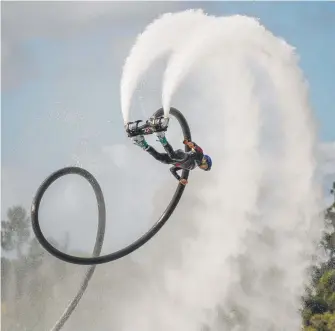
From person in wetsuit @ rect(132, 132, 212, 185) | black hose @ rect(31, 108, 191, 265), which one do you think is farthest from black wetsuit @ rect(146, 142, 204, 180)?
black hose @ rect(31, 108, 191, 265)

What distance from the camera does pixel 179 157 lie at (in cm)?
1589

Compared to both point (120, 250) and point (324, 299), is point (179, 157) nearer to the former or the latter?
point (120, 250)

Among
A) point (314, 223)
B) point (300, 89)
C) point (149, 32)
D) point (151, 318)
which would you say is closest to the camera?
point (149, 32)

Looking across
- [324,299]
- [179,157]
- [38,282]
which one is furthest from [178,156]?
[38,282]

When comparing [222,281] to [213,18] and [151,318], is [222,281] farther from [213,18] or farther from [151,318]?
[213,18]

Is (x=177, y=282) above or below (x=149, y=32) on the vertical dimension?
below

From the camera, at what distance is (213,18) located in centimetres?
1855

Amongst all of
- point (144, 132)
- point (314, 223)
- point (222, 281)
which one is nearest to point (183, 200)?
point (222, 281)

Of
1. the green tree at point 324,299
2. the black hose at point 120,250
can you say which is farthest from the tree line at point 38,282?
the black hose at point 120,250

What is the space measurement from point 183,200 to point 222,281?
3.24 m

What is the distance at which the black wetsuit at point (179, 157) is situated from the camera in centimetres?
1572

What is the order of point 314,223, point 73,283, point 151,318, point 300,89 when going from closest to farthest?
point 300,89 → point 314,223 → point 151,318 → point 73,283

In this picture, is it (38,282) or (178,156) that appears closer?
(178,156)

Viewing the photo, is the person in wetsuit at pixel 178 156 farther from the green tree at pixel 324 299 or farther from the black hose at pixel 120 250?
the green tree at pixel 324 299
